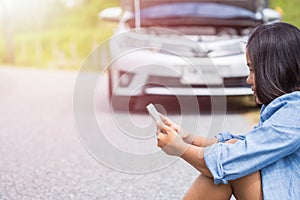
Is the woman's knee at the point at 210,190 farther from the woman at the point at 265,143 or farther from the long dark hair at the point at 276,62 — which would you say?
the long dark hair at the point at 276,62

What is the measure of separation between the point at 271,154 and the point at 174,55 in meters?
4.23

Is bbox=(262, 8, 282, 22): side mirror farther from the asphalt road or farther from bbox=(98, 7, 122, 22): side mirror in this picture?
bbox=(98, 7, 122, 22): side mirror

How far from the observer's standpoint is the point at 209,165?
1.96m

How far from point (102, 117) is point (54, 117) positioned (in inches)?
27.6

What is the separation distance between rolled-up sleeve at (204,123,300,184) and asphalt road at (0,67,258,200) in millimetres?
1109

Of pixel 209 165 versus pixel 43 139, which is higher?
pixel 209 165

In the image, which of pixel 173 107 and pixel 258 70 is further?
pixel 173 107

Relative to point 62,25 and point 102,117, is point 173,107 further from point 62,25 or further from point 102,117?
point 62,25

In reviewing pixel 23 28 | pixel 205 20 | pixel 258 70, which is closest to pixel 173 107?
pixel 205 20

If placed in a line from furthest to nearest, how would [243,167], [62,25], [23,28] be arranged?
1. [23,28]
2. [62,25]
3. [243,167]

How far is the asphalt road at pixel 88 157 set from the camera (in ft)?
11.1

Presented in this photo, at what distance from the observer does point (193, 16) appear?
22.9 ft

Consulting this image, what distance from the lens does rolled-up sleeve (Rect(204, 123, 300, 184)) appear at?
6.31ft

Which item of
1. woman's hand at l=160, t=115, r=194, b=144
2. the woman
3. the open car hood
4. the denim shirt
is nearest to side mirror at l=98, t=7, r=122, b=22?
the open car hood
